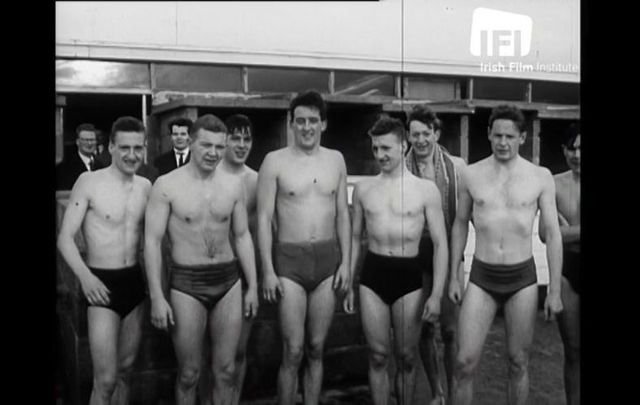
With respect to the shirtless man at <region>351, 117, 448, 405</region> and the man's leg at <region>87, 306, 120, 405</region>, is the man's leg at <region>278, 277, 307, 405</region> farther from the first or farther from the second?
the man's leg at <region>87, 306, 120, 405</region>

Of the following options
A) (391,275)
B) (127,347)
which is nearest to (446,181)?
(391,275)

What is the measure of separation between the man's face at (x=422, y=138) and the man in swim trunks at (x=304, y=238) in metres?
0.42

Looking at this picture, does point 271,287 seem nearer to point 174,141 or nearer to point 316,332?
point 316,332

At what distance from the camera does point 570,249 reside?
16.0 feet

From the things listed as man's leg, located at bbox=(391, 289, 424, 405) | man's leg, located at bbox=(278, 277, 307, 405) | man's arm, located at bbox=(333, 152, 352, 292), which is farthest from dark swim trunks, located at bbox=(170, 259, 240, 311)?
man's leg, located at bbox=(391, 289, 424, 405)

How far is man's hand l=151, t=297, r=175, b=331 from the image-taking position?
4.39m

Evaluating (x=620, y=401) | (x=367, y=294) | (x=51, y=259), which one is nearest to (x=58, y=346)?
(x=51, y=259)

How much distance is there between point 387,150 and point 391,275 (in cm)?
66

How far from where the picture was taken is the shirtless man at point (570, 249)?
4840mm

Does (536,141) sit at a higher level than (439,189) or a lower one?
higher

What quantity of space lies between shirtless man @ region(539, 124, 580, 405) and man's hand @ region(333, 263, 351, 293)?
3.98ft

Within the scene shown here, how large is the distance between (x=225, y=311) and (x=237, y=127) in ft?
3.08

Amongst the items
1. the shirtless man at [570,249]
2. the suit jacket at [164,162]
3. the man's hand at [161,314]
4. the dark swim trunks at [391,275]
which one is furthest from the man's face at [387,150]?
the man's hand at [161,314]

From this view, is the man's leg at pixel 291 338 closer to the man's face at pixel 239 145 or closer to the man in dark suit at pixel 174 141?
the man's face at pixel 239 145
